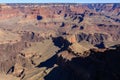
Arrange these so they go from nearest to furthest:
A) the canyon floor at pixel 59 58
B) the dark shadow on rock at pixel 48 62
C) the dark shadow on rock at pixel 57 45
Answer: the canyon floor at pixel 59 58 < the dark shadow on rock at pixel 57 45 < the dark shadow on rock at pixel 48 62

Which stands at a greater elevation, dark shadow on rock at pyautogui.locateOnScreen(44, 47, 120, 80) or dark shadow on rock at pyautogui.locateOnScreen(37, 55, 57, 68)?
dark shadow on rock at pyautogui.locateOnScreen(44, 47, 120, 80)

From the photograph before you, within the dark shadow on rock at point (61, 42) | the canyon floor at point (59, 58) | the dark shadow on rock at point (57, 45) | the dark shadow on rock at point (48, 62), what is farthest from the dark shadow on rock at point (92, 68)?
the dark shadow on rock at point (61, 42)

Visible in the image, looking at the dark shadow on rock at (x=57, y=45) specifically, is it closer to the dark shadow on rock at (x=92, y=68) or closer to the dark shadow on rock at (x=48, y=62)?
the dark shadow on rock at (x=48, y=62)

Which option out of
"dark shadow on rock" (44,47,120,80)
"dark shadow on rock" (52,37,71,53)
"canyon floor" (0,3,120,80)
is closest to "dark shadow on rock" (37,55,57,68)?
"canyon floor" (0,3,120,80)

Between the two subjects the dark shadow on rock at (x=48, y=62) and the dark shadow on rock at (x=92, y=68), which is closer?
the dark shadow on rock at (x=92, y=68)

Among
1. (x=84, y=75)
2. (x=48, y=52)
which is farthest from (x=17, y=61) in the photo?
(x=84, y=75)

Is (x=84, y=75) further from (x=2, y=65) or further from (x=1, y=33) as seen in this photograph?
(x=1, y=33)

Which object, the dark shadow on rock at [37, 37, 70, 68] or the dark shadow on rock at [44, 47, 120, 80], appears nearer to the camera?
the dark shadow on rock at [44, 47, 120, 80]

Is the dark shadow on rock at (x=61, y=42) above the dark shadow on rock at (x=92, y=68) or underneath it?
underneath

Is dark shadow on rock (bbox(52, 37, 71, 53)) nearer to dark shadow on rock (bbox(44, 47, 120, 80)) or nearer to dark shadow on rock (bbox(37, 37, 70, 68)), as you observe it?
dark shadow on rock (bbox(37, 37, 70, 68))
